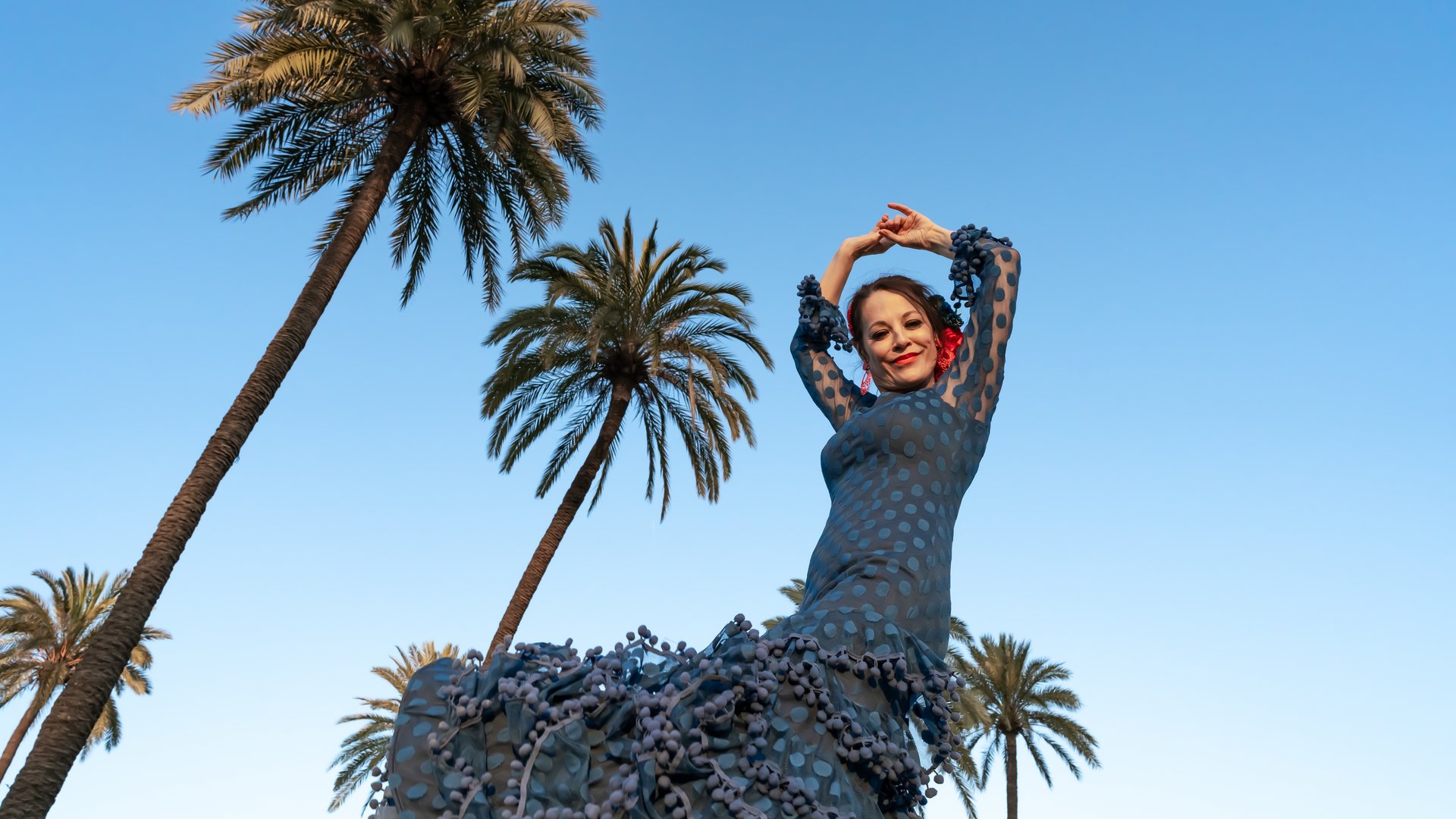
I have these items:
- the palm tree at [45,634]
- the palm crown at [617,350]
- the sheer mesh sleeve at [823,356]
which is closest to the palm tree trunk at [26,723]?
the palm tree at [45,634]

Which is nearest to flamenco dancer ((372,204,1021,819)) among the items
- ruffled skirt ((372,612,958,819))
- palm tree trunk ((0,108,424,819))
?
ruffled skirt ((372,612,958,819))

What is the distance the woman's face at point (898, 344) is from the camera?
4582mm

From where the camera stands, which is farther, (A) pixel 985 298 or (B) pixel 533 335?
(B) pixel 533 335

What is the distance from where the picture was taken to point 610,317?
16.6 m

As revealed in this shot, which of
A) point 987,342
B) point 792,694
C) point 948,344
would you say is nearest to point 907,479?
point 987,342

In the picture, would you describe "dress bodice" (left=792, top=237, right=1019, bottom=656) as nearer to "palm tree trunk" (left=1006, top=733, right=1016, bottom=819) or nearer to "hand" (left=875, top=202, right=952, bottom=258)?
"hand" (left=875, top=202, right=952, bottom=258)

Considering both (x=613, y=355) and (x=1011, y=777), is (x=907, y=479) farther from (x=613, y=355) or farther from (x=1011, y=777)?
(x=1011, y=777)

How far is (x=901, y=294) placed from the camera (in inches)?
187

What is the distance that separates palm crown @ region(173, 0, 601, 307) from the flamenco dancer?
949cm

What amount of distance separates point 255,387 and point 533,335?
6.48m

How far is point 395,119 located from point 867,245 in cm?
980

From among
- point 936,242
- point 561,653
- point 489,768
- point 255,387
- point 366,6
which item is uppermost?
point 366,6

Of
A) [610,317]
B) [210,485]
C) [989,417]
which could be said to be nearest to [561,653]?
[989,417]

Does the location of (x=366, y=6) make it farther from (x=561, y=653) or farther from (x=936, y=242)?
(x=561, y=653)
